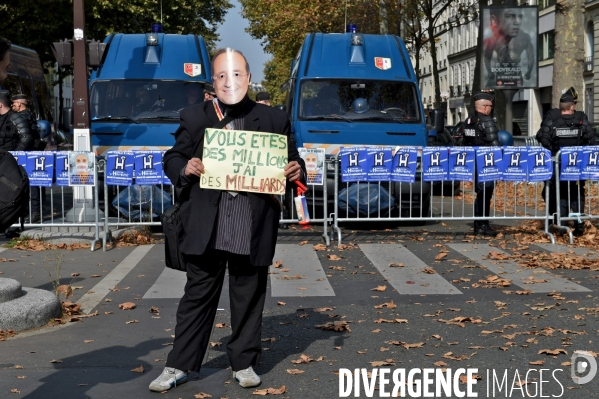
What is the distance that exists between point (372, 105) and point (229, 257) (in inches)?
372

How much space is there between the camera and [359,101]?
1483 centimetres

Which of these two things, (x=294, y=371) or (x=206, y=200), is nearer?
(x=206, y=200)

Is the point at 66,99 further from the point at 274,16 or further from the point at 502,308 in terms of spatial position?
the point at 502,308

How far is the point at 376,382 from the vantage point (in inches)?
222

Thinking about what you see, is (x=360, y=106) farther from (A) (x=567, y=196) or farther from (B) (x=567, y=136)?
(A) (x=567, y=196)

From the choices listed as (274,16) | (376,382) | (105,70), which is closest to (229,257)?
(376,382)

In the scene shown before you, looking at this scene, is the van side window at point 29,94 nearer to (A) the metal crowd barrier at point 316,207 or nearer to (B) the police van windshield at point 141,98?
(B) the police van windshield at point 141,98

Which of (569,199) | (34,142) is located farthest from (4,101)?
(569,199)

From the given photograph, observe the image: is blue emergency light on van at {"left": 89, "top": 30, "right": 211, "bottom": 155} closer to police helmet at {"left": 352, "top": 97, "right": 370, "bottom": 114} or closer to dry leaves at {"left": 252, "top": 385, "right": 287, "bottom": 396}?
police helmet at {"left": 352, "top": 97, "right": 370, "bottom": 114}

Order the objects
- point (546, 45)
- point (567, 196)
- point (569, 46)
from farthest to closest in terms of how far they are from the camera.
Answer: point (546, 45) < point (569, 46) < point (567, 196)

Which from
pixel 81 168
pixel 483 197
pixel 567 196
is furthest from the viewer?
pixel 483 197

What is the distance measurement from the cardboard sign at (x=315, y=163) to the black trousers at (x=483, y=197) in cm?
209

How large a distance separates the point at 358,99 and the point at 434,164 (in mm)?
2168

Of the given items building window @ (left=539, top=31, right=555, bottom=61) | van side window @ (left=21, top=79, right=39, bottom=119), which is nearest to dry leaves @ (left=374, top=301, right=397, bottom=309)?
van side window @ (left=21, top=79, right=39, bottom=119)
